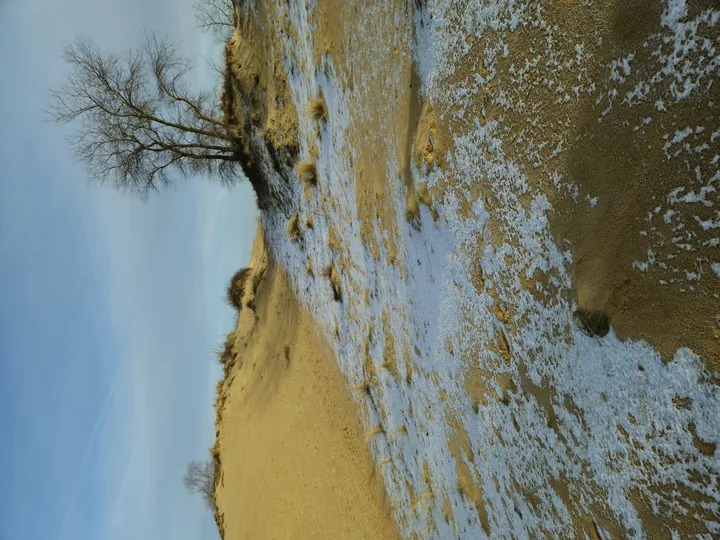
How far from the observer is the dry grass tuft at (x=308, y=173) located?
23.2 ft

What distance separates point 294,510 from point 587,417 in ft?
21.1

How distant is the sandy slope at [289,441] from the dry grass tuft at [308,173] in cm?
224

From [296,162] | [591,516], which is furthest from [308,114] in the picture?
[591,516]

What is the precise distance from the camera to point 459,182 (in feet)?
12.1

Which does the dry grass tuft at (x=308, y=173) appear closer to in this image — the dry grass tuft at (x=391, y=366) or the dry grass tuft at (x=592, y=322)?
the dry grass tuft at (x=391, y=366)

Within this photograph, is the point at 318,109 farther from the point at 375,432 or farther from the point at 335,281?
the point at 375,432

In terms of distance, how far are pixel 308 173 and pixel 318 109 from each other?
100 cm

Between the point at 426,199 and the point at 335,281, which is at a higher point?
the point at 335,281

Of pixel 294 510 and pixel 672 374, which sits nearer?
pixel 672 374

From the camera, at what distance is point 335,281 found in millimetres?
6758

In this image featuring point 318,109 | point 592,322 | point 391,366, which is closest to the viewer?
point 592,322

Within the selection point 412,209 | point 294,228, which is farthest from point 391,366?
point 294,228

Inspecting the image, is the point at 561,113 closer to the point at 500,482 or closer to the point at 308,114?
the point at 500,482

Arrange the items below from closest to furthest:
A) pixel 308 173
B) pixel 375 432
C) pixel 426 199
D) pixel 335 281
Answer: pixel 426 199
pixel 375 432
pixel 335 281
pixel 308 173
